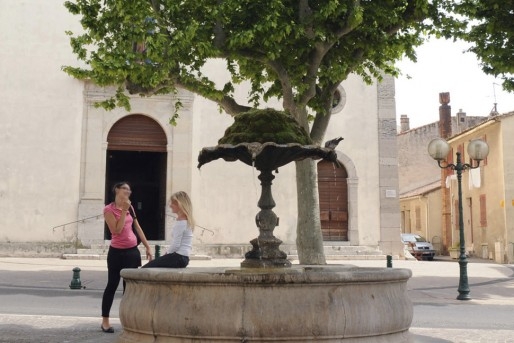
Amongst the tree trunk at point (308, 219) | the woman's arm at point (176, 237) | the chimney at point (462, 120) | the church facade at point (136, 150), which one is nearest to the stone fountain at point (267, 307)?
the woman's arm at point (176, 237)

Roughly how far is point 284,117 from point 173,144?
14637mm

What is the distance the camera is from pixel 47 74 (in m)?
20.1

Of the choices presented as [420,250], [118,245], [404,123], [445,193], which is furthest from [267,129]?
[404,123]

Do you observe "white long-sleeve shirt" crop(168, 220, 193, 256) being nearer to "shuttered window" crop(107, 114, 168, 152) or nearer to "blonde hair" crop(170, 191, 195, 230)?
"blonde hair" crop(170, 191, 195, 230)

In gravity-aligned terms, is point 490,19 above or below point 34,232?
above

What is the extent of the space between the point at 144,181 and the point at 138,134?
3992 millimetres

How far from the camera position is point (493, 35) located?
1048 centimetres

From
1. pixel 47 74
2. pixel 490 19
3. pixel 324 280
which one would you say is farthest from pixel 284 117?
pixel 47 74

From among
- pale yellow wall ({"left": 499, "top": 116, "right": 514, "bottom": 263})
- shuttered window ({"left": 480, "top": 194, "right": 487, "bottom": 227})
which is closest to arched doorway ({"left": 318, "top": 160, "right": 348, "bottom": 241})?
pale yellow wall ({"left": 499, "top": 116, "right": 514, "bottom": 263})

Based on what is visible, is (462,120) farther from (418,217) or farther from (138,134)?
(138,134)

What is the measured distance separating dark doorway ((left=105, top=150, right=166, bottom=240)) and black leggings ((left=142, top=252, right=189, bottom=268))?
14.0 m

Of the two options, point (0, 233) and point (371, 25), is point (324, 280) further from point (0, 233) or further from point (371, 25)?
point (0, 233)

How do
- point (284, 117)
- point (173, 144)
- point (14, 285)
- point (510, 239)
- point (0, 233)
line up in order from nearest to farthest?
point (284, 117), point (14, 285), point (0, 233), point (173, 144), point (510, 239)

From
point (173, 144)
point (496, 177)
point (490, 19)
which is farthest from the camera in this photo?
point (496, 177)
